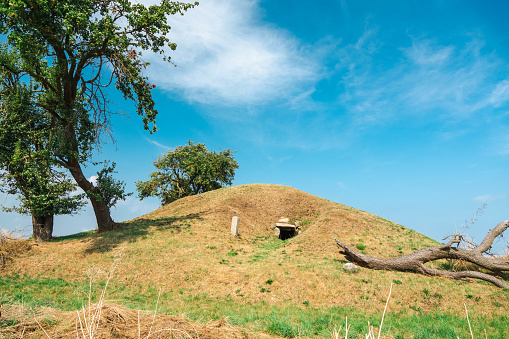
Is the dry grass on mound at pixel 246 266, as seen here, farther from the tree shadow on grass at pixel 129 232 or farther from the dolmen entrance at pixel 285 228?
the dolmen entrance at pixel 285 228

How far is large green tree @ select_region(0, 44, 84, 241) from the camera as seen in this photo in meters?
22.4

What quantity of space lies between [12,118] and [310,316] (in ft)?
85.9

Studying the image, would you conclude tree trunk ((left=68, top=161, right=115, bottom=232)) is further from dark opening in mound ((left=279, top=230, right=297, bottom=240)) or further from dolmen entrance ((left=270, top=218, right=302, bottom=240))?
dark opening in mound ((left=279, top=230, right=297, bottom=240))

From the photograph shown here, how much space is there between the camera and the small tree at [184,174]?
1777 inches

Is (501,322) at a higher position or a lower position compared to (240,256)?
lower

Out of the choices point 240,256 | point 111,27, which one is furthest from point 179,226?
point 111,27

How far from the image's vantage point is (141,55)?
75.9 feet

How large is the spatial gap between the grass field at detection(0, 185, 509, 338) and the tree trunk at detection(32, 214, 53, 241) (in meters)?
2.90

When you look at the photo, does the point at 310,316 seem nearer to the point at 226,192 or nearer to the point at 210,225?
the point at 210,225

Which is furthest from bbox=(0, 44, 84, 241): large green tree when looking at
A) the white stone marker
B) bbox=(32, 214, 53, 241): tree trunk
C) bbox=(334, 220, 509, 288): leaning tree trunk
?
bbox=(334, 220, 509, 288): leaning tree trunk

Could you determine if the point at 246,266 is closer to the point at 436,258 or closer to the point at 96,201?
the point at 436,258

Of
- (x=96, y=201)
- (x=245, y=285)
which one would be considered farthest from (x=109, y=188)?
(x=245, y=285)

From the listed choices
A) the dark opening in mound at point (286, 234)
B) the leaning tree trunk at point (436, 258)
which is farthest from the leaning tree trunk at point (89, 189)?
the leaning tree trunk at point (436, 258)

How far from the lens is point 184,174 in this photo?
46.9 m
